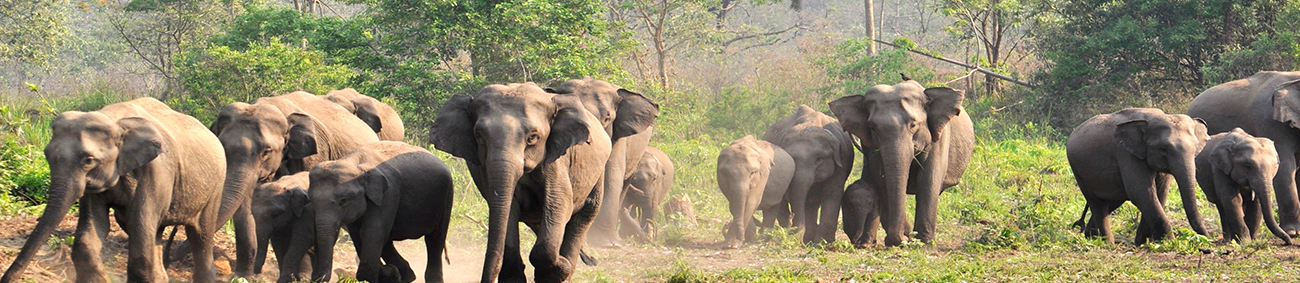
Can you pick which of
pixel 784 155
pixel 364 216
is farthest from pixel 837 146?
pixel 364 216

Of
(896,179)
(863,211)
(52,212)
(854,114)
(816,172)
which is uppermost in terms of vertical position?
(52,212)

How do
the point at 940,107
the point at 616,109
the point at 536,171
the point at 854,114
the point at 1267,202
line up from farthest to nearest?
the point at 854,114 → the point at 940,107 → the point at 1267,202 → the point at 616,109 → the point at 536,171

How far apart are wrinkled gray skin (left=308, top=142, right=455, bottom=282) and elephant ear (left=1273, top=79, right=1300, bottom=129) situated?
7817 mm

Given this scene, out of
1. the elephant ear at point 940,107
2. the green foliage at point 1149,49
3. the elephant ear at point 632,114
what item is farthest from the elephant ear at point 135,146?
the green foliage at point 1149,49

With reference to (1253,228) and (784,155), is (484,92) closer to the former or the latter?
(784,155)

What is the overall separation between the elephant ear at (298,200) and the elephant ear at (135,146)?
3.36ft

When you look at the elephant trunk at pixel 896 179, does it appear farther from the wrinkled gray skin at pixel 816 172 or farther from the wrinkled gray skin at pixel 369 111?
the wrinkled gray skin at pixel 369 111

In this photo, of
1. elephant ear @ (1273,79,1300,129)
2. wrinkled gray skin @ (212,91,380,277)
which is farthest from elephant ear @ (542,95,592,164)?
elephant ear @ (1273,79,1300,129)

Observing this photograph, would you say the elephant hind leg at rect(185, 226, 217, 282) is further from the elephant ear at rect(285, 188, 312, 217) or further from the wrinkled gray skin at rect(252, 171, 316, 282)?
the elephant ear at rect(285, 188, 312, 217)

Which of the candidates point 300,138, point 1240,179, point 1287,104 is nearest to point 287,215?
point 300,138

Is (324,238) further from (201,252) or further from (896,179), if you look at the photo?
(896,179)

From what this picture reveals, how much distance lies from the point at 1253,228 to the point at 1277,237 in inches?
8.9

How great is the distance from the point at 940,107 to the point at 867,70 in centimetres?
1168

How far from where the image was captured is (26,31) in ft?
89.0
